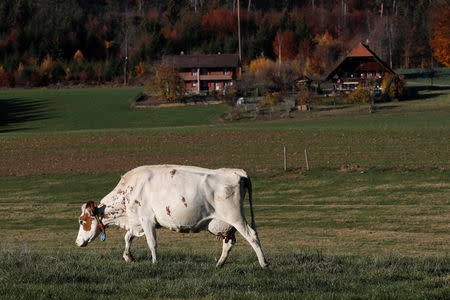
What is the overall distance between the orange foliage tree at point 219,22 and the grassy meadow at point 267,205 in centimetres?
9582

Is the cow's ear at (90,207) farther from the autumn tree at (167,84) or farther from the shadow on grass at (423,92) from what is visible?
the autumn tree at (167,84)

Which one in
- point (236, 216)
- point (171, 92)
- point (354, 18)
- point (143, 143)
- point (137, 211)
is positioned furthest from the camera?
point (354, 18)

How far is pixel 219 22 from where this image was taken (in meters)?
192

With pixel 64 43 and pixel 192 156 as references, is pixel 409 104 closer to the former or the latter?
pixel 192 156

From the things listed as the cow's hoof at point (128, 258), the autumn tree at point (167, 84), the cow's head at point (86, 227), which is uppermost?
the autumn tree at point (167, 84)

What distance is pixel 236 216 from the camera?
1172 centimetres

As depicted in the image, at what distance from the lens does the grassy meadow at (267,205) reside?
1026 centimetres

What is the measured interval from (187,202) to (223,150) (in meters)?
42.2

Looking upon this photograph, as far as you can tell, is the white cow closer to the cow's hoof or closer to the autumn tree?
the cow's hoof

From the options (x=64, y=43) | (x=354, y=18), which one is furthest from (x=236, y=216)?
(x=354, y=18)

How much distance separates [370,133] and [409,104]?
1201 inches

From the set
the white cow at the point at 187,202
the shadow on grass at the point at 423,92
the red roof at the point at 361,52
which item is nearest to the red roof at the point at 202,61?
the red roof at the point at 361,52

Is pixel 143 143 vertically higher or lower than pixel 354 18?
lower

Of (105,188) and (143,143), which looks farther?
(143,143)
